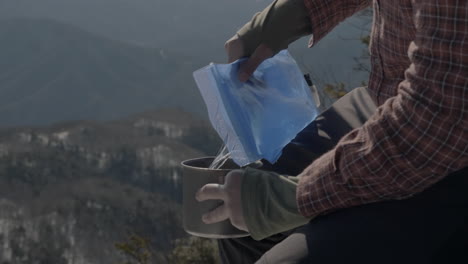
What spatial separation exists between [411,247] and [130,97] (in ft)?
207

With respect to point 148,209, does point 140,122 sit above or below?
above

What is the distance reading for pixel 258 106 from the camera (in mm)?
1493

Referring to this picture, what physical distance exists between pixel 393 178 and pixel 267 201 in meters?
0.22

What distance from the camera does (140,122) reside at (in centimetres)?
2936

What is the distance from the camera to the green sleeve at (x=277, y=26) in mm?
1472

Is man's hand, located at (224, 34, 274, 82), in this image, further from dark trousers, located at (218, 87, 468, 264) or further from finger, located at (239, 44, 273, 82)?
dark trousers, located at (218, 87, 468, 264)

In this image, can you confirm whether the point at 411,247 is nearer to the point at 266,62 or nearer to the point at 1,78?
the point at 266,62

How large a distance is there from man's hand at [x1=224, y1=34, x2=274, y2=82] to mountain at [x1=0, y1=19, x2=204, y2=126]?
5710 cm

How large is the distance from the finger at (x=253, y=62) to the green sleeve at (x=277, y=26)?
20 mm

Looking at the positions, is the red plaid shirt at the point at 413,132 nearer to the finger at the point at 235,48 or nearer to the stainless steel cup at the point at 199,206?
the stainless steel cup at the point at 199,206

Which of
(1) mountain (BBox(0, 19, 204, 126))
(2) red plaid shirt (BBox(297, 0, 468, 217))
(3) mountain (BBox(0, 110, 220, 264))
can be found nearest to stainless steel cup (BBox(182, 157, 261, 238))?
(2) red plaid shirt (BBox(297, 0, 468, 217))

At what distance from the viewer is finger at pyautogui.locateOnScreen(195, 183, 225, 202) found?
1.12 m

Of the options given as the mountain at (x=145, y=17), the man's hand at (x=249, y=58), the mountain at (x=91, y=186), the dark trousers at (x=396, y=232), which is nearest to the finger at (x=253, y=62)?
the man's hand at (x=249, y=58)

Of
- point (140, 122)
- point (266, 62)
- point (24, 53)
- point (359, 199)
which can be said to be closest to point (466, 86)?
point (359, 199)
